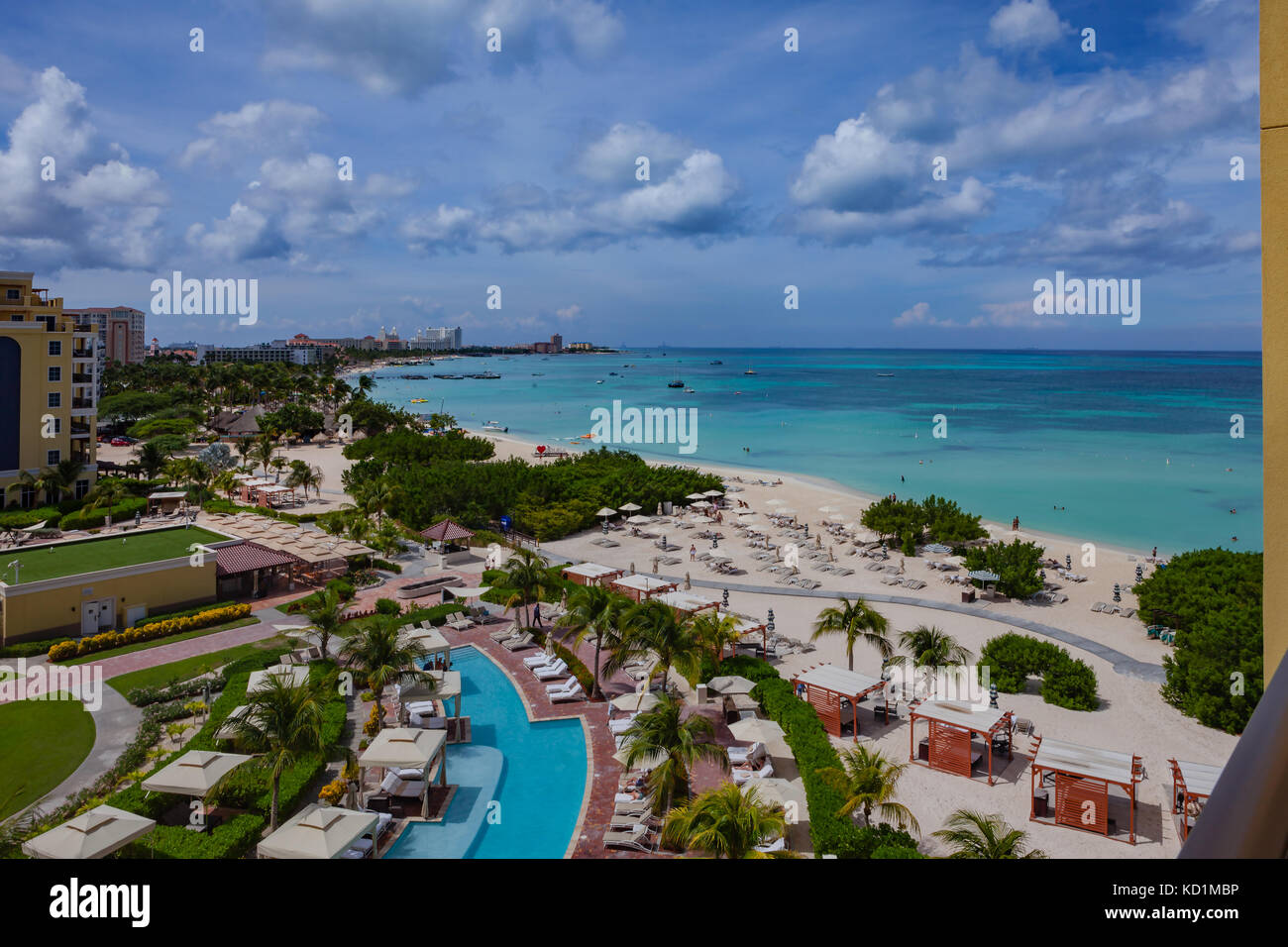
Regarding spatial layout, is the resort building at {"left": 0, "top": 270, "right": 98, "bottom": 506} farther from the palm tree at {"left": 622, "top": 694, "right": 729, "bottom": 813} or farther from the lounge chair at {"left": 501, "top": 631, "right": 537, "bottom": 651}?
the palm tree at {"left": 622, "top": 694, "right": 729, "bottom": 813}

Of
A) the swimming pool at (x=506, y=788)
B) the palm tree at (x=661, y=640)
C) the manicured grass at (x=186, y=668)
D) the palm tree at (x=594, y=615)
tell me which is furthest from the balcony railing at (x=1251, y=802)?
the manicured grass at (x=186, y=668)

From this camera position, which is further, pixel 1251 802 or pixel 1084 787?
pixel 1084 787

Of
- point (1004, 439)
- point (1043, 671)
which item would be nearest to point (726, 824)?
point (1043, 671)

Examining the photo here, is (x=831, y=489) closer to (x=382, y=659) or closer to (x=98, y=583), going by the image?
(x=382, y=659)

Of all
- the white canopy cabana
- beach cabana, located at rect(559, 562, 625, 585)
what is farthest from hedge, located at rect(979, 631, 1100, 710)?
the white canopy cabana

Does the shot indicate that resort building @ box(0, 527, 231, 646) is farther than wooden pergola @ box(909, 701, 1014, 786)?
Yes
